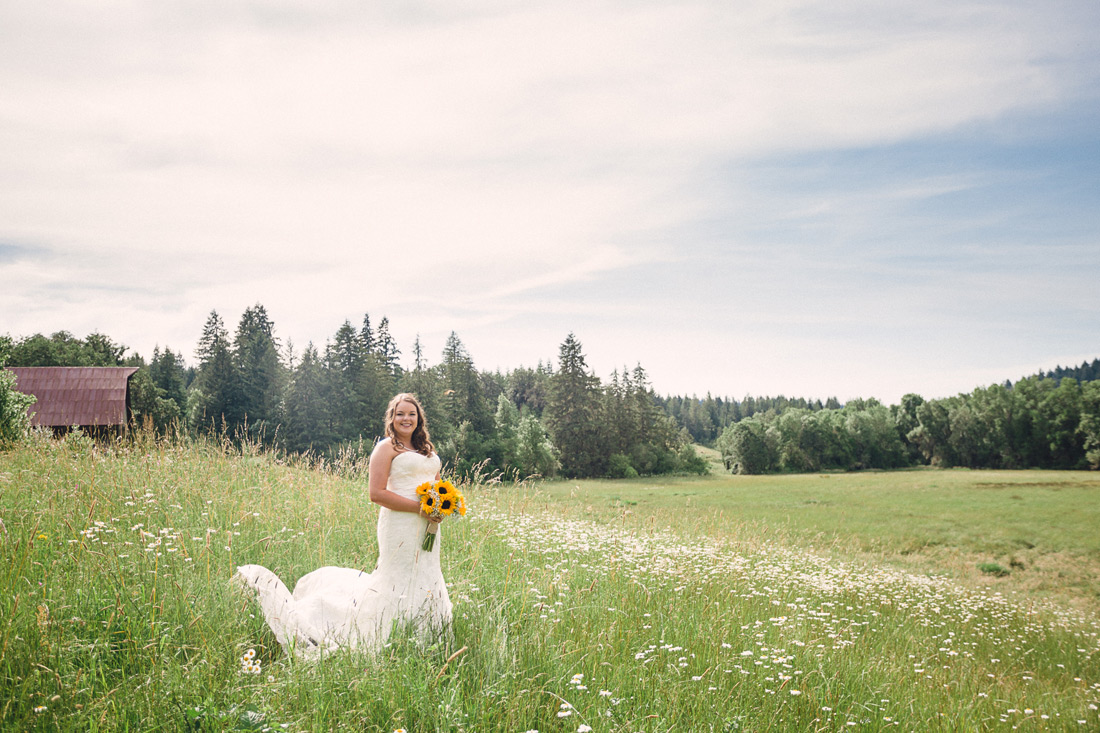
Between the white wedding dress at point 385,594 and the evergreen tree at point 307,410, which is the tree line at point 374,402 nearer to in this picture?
the evergreen tree at point 307,410

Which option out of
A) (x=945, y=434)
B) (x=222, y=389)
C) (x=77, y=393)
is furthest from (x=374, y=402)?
(x=945, y=434)

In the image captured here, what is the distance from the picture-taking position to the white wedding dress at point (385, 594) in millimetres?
4773

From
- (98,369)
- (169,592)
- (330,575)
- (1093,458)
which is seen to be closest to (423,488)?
(330,575)

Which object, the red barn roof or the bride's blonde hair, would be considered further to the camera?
the red barn roof

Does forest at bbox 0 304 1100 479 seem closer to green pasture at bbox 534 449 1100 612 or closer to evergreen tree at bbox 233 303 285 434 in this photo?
evergreen tree at bbox 233 303 285 434

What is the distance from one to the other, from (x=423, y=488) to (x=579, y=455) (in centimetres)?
6325

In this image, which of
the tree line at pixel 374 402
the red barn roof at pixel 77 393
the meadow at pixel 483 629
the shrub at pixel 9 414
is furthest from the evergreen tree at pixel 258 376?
the meadow at pixel 483 629

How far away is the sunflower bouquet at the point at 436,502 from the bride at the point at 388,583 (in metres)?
0.07

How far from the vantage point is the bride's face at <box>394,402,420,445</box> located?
18.5ft

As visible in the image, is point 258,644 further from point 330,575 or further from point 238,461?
point 238,461

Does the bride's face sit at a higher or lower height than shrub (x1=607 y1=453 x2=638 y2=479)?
higher

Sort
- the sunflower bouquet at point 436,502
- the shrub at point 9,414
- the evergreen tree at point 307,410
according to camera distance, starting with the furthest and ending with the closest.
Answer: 1. the evergreen tree at point 307,410
2. the shrub at point 9,414
3. the sunflower bouquet at point 436,502

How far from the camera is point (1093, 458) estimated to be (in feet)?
229

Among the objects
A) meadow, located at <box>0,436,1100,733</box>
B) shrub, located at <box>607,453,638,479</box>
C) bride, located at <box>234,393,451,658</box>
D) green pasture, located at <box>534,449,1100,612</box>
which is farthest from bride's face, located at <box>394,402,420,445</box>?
shrub, located at <box>607,453,638,479</box>
